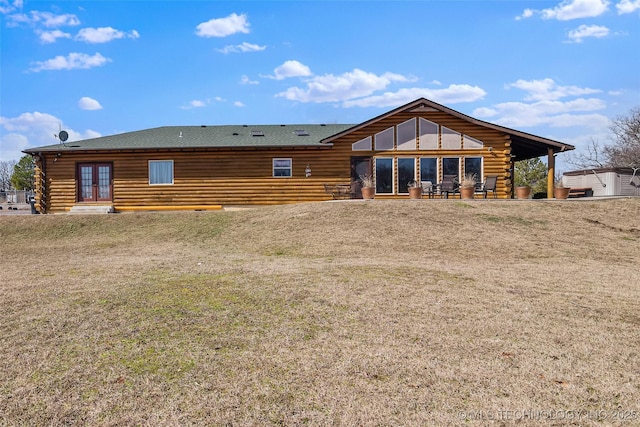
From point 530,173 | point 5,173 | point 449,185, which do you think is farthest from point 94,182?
point 5,173

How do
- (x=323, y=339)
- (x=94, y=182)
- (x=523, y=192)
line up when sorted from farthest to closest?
(x=94, y=182)
(x=523, y=192)
(x=323, y=339)

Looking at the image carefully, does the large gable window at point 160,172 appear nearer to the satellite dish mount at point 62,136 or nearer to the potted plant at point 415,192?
the satellite dish mount at point 62,136

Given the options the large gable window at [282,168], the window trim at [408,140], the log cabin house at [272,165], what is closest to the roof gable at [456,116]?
the log cabin house at [272,165]

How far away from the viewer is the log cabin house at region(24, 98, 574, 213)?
20.6 meters

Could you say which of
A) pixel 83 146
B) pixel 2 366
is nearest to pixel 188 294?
pixel 2 366

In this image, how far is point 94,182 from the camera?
21016 mm

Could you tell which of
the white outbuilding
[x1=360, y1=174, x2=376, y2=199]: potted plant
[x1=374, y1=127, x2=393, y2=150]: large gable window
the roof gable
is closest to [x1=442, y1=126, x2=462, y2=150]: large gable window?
the roof gable

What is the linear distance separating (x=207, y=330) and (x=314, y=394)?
72.4 inches

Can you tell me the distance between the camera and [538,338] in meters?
4.82

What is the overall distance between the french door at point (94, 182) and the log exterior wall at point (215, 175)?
0.22m

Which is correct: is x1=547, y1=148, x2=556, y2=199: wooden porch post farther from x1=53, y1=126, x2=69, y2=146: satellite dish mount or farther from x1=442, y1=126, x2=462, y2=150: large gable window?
x1=53, y1=126, x2=69, y2=146: satellite dish mount

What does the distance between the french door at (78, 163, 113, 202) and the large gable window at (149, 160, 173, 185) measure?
1.90 meters

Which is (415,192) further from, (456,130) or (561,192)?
(561,192)

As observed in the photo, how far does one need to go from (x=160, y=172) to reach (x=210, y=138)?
2.84 metres
